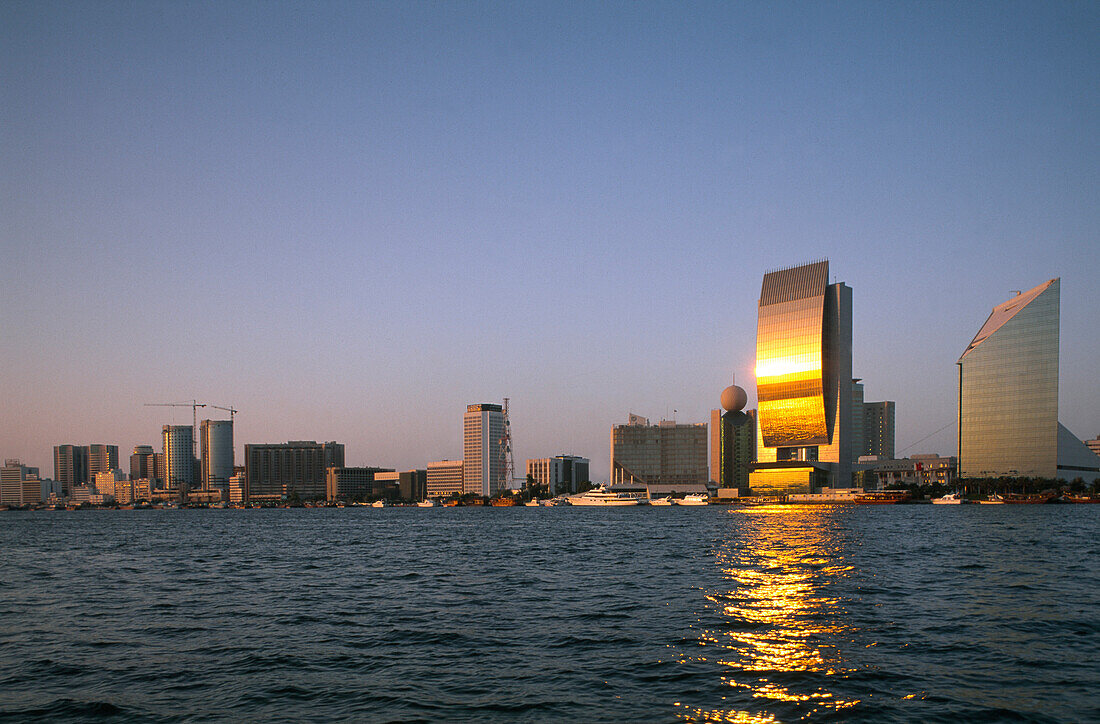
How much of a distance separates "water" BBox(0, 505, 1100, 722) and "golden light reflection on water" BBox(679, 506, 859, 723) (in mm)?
100

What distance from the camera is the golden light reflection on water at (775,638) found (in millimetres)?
18109

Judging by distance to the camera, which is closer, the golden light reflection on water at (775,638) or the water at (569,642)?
the golden light reflection on water at (775,638)

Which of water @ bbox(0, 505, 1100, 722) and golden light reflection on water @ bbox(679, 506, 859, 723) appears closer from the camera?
golden light reflection on water @ bbox(679, 506, 859, 723)

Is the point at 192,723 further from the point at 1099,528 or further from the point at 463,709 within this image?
the point at 1099,528

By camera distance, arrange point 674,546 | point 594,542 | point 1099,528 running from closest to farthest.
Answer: point 674,546 → point 594,542 → point 1099,528

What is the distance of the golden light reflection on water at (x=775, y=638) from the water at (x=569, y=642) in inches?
3.9

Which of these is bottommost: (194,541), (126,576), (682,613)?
(194,541)

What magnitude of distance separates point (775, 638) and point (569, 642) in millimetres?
6732

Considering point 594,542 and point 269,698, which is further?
point 594,542

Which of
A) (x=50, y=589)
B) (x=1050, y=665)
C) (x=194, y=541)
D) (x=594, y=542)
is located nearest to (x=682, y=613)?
(x=1050, y=665)

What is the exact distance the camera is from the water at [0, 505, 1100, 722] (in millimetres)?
18469

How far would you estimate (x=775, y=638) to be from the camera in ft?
82.8

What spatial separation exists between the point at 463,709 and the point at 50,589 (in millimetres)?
35759

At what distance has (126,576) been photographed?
161ft
